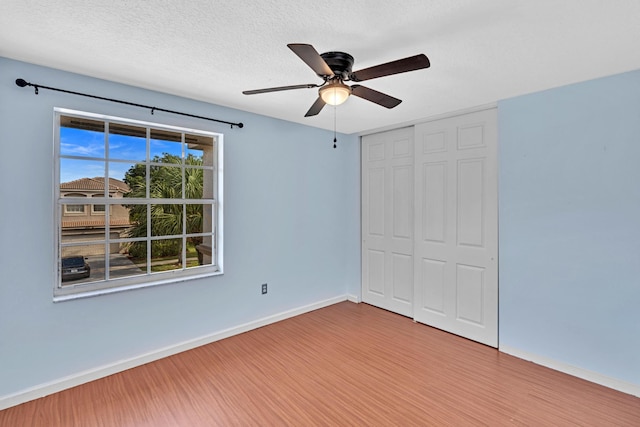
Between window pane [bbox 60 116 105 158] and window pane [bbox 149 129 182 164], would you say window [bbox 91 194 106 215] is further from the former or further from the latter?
window pane [bbox 149 129 182 164]

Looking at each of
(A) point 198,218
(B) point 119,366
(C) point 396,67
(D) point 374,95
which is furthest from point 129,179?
(C) point 396,67

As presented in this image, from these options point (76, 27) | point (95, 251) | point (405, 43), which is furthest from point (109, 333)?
point (405, 43)

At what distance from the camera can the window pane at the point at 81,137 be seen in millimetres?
2416

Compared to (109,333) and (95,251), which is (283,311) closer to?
(109,333)

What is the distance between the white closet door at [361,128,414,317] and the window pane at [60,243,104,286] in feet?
9.99

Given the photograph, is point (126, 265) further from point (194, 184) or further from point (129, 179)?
point (194, 184)

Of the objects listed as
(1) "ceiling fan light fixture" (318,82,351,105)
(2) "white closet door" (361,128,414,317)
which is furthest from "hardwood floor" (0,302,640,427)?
(1) "ceiling fan light fixture" (318,82,351,105)

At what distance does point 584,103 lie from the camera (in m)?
2.46

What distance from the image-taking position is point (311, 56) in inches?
61.4

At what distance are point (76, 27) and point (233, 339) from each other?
2801 mm

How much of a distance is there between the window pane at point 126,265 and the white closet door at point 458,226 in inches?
115

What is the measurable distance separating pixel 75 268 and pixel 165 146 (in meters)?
1.29

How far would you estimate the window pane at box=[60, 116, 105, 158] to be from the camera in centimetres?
242

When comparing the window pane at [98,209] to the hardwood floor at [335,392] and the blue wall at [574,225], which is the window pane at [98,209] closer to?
the hardwood floor at [335,392]
